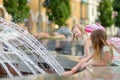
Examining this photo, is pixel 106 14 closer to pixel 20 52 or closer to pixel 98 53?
pixel 20 52

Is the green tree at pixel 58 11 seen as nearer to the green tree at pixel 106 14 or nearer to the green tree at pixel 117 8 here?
the green tree at pixel 106 14

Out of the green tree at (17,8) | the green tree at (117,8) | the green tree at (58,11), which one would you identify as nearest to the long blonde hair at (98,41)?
the green tree at (17,8)

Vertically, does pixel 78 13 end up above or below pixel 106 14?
below

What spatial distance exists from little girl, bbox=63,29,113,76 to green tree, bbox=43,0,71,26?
105 ft

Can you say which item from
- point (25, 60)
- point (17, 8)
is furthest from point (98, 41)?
point (17, 8)

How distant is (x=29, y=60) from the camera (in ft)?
29.0

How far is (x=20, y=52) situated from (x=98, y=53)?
1.86 meters

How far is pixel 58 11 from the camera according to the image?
1569 inches

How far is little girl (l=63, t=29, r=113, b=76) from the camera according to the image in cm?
735

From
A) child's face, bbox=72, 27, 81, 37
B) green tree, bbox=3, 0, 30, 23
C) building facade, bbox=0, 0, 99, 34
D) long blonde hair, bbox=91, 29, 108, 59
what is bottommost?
building facade, bbox=0, 0, 99, 34

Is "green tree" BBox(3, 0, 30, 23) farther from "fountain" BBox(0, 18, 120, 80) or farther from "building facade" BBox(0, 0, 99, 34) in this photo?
"fountain" BBox(0, 18, 120, 80)

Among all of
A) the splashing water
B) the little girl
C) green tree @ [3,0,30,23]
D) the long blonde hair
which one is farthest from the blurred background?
the long blonde hair

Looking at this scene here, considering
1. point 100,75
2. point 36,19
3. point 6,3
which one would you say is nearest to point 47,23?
point 36,19

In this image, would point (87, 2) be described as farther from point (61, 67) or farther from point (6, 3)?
point (61, 67)
